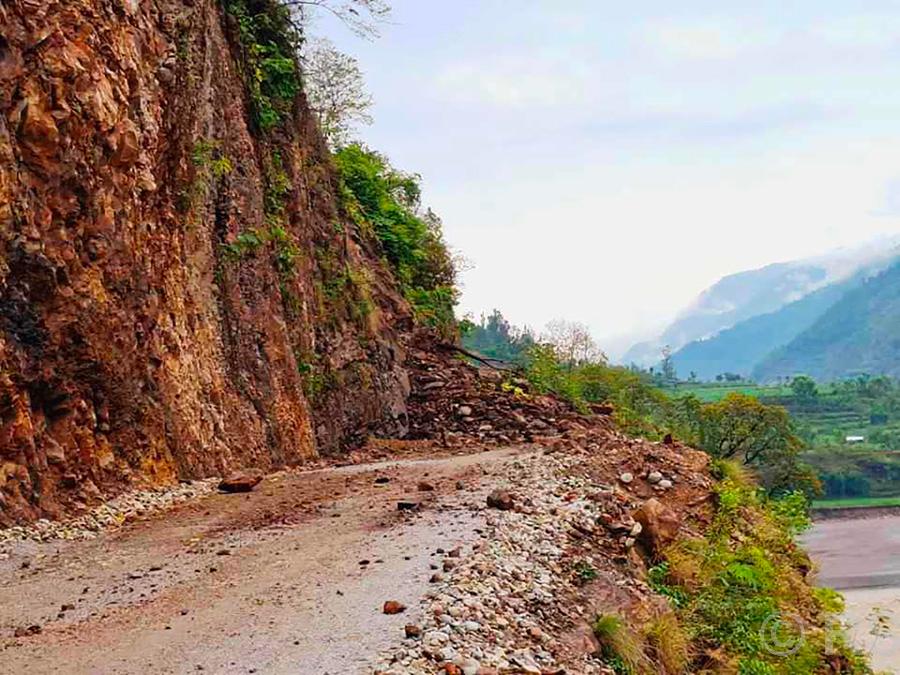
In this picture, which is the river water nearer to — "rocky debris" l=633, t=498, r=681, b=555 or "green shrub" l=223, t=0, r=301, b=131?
"rocky debris" l=633, t=498, r=681, b=555

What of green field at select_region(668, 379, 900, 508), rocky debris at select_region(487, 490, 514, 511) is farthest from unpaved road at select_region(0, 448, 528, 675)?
green field at select_region(668, 379, 900, 508)

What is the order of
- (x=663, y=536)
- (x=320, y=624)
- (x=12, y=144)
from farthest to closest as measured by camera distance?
1. (x=663, y=536)
2. (x=12, y=144)
3. (x=320, y=624)

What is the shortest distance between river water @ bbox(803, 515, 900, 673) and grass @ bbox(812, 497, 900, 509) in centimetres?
233

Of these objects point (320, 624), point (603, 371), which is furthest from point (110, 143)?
point (603, 371)

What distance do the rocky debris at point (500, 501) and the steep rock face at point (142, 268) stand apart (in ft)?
13.3

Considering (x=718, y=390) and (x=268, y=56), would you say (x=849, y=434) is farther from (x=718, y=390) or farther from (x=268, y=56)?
(x=268, y=56)

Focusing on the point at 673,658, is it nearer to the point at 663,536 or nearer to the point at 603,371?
the point at 663,536

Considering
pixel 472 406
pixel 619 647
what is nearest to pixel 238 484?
pixel 619 647

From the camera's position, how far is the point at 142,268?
10.8m

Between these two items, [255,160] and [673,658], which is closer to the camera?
[673,658]

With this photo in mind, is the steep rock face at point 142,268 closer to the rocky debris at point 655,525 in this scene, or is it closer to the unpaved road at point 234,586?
the unpaved road at point 234,586

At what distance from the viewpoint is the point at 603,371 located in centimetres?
3381

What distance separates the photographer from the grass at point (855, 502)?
62550 millimetres

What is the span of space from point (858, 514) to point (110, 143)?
207ft
